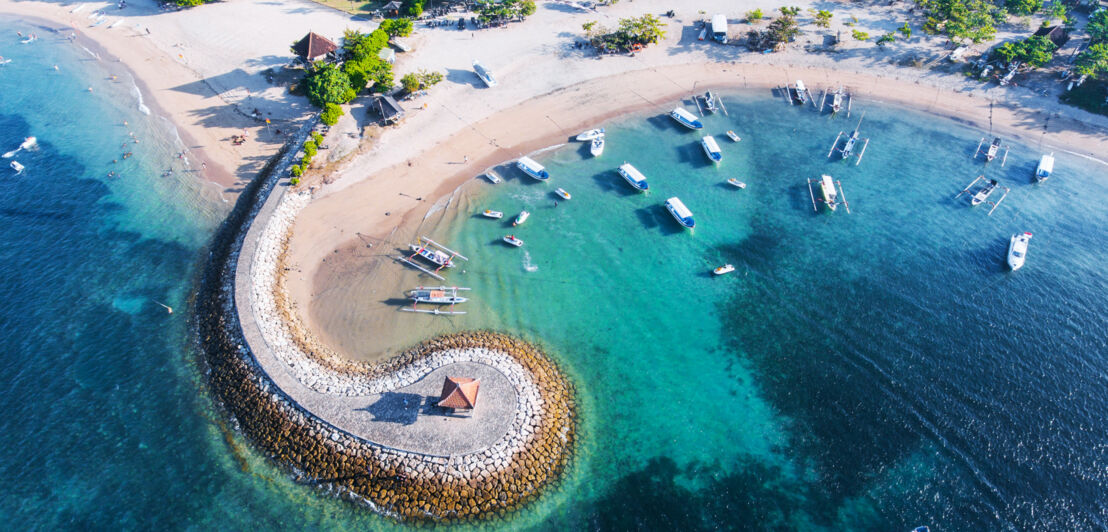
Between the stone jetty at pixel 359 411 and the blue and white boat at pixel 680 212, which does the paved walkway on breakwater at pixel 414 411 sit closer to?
the stone jetty at pixel 359 411

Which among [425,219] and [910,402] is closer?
[910,402]

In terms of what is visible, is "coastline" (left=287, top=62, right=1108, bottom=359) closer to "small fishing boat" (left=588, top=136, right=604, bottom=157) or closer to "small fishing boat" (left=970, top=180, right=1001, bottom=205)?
"small fishing boat" (left=588, top=136, right=604, bottom=157)

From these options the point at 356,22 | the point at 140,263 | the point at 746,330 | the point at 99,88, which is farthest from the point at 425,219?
the point at 99,88

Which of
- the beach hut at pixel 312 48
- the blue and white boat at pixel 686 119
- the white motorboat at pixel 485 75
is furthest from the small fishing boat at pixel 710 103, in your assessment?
the beach hut at pixel 312 48

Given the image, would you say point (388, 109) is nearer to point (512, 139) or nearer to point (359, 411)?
point (512, 139)

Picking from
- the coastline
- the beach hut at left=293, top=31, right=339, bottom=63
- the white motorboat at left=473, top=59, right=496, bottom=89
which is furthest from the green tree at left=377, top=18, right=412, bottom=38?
the coastline

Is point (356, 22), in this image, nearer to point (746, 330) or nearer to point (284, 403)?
point (284, 403)

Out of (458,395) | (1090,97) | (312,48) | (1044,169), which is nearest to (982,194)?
(1044,169)

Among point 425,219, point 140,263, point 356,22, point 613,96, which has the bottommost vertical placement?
point 140,263
